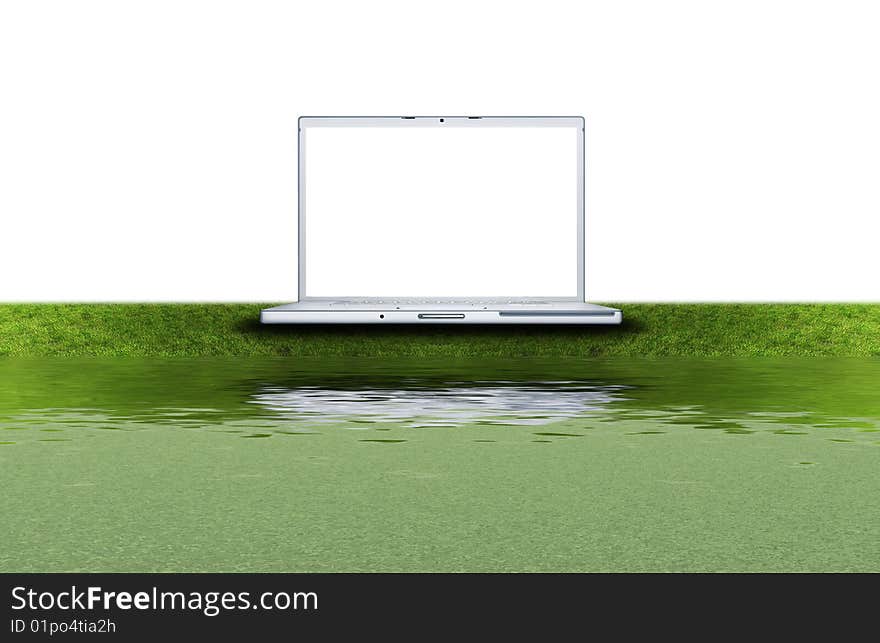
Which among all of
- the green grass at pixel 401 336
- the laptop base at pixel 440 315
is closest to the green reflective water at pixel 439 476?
the laptop base at pixel 440 315

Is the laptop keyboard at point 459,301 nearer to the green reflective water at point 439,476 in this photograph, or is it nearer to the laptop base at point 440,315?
the laptop base at point 440,315

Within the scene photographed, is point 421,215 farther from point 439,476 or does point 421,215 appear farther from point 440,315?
point 439,476

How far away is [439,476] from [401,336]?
24.7 ft

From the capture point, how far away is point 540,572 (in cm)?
340

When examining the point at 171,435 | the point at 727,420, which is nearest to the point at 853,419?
the point at 727,420

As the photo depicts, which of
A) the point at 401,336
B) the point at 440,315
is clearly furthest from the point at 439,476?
the point at 401,336

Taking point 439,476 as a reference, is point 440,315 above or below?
above

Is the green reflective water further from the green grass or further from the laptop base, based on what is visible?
the green grass

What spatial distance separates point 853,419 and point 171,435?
140 inches

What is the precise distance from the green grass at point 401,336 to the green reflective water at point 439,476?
10.3ft

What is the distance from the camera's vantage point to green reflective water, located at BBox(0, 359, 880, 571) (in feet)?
12.0

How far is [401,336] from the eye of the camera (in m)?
12.5

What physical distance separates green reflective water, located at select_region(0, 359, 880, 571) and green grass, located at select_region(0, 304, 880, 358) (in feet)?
10.3
